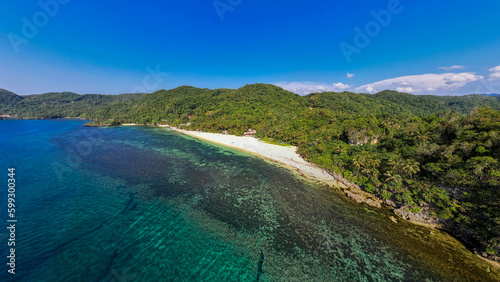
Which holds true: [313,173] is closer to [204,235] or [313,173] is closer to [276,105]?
[204,235]

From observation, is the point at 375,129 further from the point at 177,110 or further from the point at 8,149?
the point at 177,110

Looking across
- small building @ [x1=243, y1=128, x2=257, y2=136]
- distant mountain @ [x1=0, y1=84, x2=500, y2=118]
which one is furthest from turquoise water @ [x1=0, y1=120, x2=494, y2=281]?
distant mountain @ [x1=0, y1=84, x2=500, y2=118]

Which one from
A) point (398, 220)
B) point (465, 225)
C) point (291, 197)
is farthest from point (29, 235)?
point (465, 225)

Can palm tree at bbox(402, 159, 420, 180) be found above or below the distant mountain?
below

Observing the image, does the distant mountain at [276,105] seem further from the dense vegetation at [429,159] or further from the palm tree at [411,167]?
the palm tree at [411,167]

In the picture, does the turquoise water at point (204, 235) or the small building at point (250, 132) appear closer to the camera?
the turquoise water at point (204, 235)

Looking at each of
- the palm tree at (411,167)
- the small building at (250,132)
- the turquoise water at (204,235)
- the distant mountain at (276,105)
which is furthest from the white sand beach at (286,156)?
the distant mountain at (276,105)

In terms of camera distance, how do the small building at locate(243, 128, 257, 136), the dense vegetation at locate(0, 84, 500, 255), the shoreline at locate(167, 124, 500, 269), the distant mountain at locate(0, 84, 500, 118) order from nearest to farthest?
1. the dense vegetation at locate(0, 84, 500, 255)
2. the shoreline at locate(167, 124, 500, 269)
3. the small building at locate(243, 128, 257, 136)
4. the distant mountain at locate(0, 84, 500, 118)

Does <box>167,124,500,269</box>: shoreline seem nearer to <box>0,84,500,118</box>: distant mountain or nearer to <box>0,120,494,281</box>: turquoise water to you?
<box>0,120,494,281</box>: turquoise water
